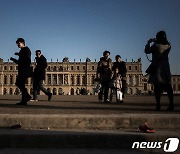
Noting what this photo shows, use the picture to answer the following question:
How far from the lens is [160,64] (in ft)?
19.6

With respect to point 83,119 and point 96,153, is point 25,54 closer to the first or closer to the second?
point 83,119

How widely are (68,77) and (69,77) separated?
53cm

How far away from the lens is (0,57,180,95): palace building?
100562 mm

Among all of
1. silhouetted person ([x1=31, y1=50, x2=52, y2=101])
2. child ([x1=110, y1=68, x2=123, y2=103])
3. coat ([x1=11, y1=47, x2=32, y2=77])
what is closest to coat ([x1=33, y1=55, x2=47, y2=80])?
silhouetted person ([x1=31, y1=50, x2=52, y2=101])

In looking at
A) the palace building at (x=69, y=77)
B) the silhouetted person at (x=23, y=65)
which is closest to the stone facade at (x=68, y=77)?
the palace building at (x=69, y=77)

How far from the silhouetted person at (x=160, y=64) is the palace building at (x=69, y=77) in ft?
309

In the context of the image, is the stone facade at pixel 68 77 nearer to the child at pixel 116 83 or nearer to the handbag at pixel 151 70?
the child at pixel 116 83

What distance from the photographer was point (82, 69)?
105 m

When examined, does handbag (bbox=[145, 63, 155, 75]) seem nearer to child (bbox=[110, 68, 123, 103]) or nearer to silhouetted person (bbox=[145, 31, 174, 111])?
silhouetted person (bbox=[145, 31, 174, 111])

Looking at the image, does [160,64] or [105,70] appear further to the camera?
[105,70]

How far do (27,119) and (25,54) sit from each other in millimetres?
3568

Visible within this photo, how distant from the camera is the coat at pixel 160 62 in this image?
19.3ft

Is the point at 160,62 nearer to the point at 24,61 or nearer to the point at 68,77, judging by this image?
the point at 24,61

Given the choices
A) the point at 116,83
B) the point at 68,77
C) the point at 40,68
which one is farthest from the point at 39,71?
the point at 68,77
